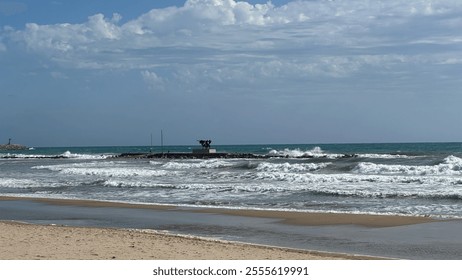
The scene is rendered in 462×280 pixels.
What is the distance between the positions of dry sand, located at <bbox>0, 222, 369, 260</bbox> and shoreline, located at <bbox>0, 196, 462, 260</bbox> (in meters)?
0.02

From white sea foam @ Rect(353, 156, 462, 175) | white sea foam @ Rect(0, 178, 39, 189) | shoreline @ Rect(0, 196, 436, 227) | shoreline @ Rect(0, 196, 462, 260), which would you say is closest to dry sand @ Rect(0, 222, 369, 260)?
shoreline @ Rect(0, 196, 462, 260)

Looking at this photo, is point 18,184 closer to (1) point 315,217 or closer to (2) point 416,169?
(1) point 315,217

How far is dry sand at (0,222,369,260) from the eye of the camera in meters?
9.13

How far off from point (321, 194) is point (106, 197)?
26.5 ft

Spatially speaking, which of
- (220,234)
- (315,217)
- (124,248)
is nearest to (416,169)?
(315,217)

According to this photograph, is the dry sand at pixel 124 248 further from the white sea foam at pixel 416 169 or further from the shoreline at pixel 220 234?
the white sea foam at pixel 416 169

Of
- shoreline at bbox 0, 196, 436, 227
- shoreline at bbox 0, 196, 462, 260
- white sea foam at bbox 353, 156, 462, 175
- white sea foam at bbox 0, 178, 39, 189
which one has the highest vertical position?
shoreline at bbox 0, 196, 462, 260

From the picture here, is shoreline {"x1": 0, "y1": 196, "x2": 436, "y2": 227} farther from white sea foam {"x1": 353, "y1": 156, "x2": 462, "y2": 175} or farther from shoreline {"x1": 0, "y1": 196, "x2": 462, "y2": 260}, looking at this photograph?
white sea foam {"x1": 353, "y1": 156, "x2": 462, "y2": 175}

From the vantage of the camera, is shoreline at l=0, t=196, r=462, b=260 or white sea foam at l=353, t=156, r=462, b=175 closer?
shoreline at l=0, t=196, r=462, b=260

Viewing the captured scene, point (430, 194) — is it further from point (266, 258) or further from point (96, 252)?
point (96, 252)

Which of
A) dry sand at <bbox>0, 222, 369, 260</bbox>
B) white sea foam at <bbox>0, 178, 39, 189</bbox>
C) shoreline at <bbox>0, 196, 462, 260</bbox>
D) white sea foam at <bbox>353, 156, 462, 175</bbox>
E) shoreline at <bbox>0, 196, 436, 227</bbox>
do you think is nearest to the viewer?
dry sand at <bbox>0, 222, 369, 260</bbox>

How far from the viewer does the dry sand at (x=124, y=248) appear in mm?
9133

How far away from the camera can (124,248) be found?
389 inches
